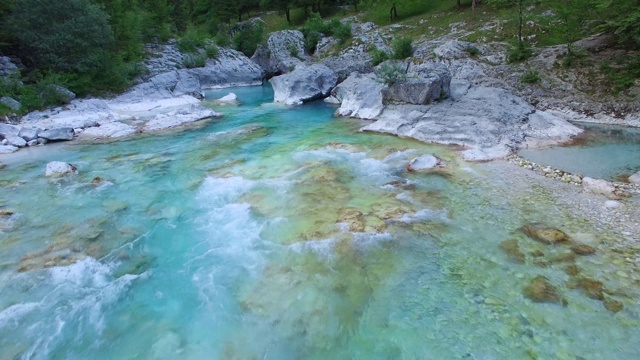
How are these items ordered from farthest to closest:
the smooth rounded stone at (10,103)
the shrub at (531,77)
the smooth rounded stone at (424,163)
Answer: the smooth rounded stone at (10,103) → the shrub at (531,77) → the smooth rounded stone at (424,163)

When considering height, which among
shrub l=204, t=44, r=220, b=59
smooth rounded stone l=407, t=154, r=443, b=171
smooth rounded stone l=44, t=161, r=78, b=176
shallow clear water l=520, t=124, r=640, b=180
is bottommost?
shallow clear water l=520, t=124, r=640, b=180

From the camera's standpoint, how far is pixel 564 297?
674 cm

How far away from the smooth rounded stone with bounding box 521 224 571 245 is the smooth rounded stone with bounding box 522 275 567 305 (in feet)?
5.02

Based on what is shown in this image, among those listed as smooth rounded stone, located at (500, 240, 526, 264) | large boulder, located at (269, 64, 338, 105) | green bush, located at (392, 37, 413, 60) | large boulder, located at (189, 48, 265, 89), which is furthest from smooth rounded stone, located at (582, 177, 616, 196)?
large boulder, located at (189, 48, 265, 89)

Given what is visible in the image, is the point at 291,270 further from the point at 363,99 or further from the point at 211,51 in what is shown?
the point at 211,51

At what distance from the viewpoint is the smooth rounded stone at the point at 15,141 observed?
17875mm

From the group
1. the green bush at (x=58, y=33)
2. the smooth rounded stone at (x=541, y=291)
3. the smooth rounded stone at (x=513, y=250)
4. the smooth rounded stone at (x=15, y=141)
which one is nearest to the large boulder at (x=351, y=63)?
the green bush at (x=58, y=33)

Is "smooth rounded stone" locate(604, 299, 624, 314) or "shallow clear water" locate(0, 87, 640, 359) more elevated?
"shallow clear water" locate(0, 87, 640, 359)

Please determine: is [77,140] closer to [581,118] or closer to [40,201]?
[40,201]

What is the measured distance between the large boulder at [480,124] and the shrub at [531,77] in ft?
11.3

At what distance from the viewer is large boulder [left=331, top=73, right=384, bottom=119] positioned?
21484 millimetres

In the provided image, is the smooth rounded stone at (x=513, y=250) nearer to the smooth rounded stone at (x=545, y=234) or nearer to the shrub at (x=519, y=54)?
the smooth rounded stone at (x=545, y=234)

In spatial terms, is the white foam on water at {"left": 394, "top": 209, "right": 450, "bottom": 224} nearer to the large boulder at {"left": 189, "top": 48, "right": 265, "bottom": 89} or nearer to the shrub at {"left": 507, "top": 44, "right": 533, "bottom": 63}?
the shrub at {"left": 507, "top": 44, "right": 533, "bottom": 63}

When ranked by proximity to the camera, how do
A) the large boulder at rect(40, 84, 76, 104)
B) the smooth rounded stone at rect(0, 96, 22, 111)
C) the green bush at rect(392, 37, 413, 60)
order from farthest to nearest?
the green bush at rect(392, 37, 413, 60)
the large boulder at rect(40, 84, 76, 104)
the smooth rounded stone at rect(0, 96, 22, 111)
